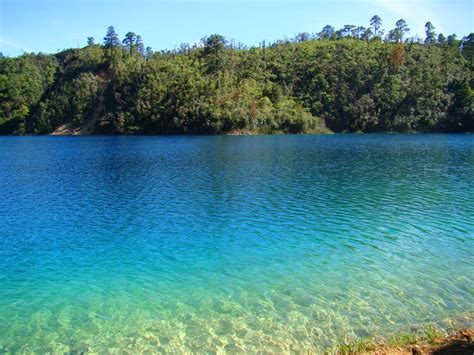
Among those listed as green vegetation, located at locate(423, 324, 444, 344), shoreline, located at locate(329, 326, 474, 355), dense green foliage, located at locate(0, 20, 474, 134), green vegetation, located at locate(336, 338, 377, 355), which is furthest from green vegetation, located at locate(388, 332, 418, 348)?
dense green foliage, located at locate(0, 20, 474, 134)

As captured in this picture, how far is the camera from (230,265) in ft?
61.7

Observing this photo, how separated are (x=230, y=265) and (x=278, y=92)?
507 feet

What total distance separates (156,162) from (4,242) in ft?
130

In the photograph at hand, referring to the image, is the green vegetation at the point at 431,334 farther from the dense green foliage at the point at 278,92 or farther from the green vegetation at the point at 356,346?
the dense green foliage at the point at 278,92

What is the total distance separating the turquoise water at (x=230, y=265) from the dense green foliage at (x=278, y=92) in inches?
4616

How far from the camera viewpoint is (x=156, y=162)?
62031mm

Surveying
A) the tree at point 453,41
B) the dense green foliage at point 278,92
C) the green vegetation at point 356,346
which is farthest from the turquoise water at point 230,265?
the tree at point 453,41

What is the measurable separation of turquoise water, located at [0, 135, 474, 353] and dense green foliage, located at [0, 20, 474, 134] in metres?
117

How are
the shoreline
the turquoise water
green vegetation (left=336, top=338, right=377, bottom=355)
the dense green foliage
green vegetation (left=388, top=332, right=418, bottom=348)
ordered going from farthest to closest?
the dense green foliage, the turquoise water, green vegetation (left=388, top=332, right=418, bottom=348), green vegetation (left=336, top=338, right=377, bottom=355), the shoreline

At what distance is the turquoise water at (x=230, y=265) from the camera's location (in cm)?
1312

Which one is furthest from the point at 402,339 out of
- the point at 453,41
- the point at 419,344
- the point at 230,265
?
the point at 453,41

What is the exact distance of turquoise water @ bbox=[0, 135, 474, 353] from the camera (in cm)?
1312

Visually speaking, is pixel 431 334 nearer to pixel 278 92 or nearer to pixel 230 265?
pixel 230 265

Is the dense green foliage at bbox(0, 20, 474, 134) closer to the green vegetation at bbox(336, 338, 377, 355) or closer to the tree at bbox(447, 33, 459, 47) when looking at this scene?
the tree at bbox(447, 33, 459, 47)
